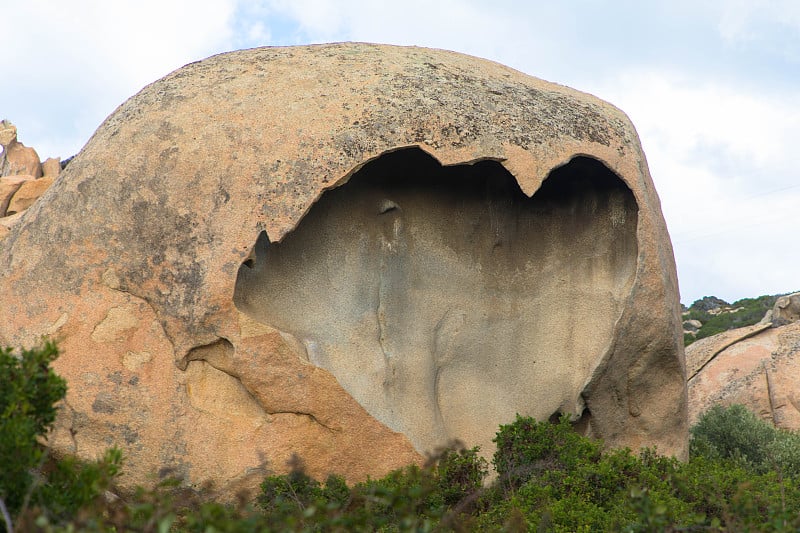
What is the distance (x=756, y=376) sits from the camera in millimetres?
13234

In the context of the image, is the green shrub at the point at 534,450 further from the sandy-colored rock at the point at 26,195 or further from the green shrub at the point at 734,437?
the sandy-colored rock at the point at 26,195

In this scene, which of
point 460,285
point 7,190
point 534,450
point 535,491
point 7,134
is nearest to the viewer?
point 535,491

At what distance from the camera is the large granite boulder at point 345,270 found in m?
7.74

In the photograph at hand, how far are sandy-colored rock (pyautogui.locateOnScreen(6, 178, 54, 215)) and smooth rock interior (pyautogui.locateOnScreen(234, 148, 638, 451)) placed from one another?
2047 centimetres

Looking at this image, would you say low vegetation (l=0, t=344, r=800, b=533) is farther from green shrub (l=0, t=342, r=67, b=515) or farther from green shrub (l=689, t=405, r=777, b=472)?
green shrub (l=689, t=405, r=777, b=472)

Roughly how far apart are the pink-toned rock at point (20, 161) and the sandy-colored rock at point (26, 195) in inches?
214

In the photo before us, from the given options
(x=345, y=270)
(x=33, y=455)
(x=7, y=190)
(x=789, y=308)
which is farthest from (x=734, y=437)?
(x=7, y=190)

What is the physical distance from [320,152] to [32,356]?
3813 mm

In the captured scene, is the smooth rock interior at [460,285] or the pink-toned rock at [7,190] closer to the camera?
the smooth rock interior at [460,285]

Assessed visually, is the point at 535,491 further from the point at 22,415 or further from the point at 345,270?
the point at 22,415

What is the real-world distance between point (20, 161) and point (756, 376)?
27420mm

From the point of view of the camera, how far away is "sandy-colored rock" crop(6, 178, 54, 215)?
90.2 ft

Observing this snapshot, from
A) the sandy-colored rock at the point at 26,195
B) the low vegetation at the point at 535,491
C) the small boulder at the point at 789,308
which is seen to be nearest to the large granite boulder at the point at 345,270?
the low vegetation at the point at 535,491

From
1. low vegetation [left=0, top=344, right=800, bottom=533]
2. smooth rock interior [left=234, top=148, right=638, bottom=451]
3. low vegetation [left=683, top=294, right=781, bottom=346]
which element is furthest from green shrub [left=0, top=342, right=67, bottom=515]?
low vegetation [left=683, top=294, right=781, bottom=346]
